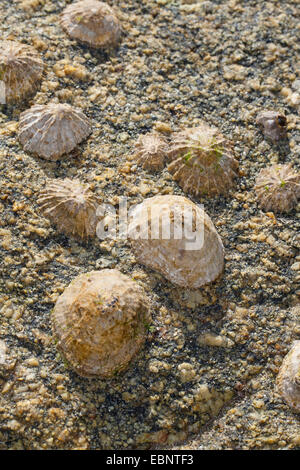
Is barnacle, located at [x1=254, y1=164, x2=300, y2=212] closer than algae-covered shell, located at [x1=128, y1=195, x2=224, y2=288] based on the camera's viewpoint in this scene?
No

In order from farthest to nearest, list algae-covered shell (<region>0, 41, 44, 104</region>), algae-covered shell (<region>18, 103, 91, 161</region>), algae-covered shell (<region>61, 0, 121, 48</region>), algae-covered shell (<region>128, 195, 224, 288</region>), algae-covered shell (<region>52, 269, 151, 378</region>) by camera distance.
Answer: algae-covered shell (<region>61, 0, 121, 48</region>), algae-covered shell (<region>0, 41, 44, 104</region>), algae-covered shell (<region>18, 103, 91, 161</region>), algae-covered shell (<region>128, 195, 224, 288</region>), algae-covered shell (<region>52, 269, 151, 378</region>)

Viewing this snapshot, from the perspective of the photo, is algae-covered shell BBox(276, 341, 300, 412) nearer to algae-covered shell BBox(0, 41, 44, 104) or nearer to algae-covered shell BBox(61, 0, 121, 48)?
algae-covered shell BBox(0, 41, 44, 104)

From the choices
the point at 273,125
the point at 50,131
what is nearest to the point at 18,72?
the point at 50,131

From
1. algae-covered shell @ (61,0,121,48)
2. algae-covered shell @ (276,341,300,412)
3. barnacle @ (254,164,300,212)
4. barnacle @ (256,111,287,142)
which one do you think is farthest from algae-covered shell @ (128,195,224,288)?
algae-covered shell @ (61,0,121,48)

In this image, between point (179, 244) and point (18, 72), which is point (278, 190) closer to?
point (179, 244)

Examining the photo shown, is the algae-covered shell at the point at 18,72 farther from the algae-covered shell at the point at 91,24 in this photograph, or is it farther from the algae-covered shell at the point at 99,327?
the algae-covered shell at the point at 99,327
